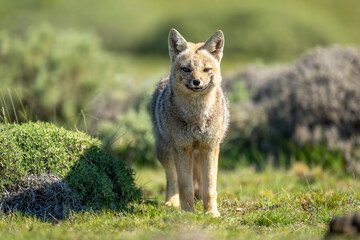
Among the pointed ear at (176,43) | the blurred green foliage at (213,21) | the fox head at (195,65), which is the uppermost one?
the blurred green foliage at (213,21)

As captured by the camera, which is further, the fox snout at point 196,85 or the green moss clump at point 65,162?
the green moss clump at point 65,162

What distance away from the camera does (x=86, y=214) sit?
511 cm

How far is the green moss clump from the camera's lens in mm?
5230

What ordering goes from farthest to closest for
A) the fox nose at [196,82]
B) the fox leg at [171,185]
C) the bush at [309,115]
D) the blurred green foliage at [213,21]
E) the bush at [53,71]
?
the blurred green foliage at [213,21] < the bush at [53,71] < the bush at [309,115] < the fox leg at [171,185] < the fox nose at [196,82]

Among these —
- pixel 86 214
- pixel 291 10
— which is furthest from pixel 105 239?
pixel 291 10

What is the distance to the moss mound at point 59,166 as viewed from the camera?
5.23 meters

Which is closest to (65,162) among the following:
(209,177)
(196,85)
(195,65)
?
(209,177)

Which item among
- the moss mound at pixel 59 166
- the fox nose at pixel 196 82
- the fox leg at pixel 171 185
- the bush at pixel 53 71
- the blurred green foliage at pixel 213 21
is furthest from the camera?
the blurred green foliage at pixel 213 21

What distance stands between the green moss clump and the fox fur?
3.01ft

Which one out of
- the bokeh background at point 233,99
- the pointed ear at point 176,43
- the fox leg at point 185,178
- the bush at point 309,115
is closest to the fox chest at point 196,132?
the fox leg at point 185,178

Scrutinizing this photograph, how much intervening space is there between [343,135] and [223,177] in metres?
3.37

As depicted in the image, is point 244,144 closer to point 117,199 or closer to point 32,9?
point 117,199

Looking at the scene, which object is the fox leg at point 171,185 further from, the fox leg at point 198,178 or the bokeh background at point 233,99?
the bokeh background at point 233,99

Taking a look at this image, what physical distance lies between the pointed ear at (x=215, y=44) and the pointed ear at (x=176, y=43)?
26 centimetres
